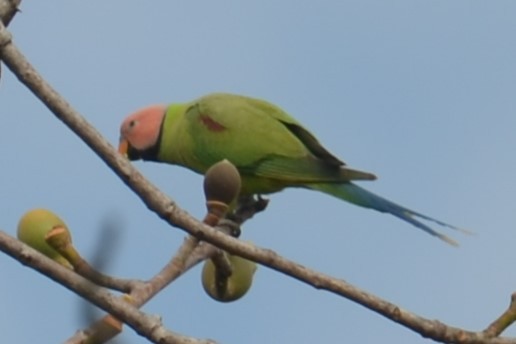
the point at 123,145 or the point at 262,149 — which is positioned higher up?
the point at 262,149

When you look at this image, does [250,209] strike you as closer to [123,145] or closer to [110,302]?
[110,302]

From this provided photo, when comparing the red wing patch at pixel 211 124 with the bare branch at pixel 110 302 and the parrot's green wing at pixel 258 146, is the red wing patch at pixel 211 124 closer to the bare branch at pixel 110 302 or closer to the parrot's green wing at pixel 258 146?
the parrot's green wing at pixel 258 146

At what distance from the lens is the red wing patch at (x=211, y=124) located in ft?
20.4

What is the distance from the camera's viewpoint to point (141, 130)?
6906 mm

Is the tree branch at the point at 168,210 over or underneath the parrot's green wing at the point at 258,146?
over

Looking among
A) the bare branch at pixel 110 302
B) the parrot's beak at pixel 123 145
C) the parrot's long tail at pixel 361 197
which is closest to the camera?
the bare branch at pixel 110 302

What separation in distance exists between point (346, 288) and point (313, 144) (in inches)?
185

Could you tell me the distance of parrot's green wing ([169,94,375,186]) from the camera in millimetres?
6160

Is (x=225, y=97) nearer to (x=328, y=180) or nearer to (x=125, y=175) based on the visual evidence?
(x=328, y=180)

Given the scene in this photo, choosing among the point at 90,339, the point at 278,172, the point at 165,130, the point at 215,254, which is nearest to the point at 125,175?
the point at 90,339

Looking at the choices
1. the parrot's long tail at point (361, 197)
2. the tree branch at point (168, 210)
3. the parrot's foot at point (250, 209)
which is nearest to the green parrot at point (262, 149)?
the parrot's long tail at point (361, 197)

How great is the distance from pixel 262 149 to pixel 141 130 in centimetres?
105

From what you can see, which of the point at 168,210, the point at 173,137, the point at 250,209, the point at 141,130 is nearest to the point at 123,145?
the point at 141,130

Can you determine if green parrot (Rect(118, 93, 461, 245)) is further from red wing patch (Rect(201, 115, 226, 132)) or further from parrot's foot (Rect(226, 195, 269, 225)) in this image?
parrot's foot (Rect(226, 195, 269, 225))
